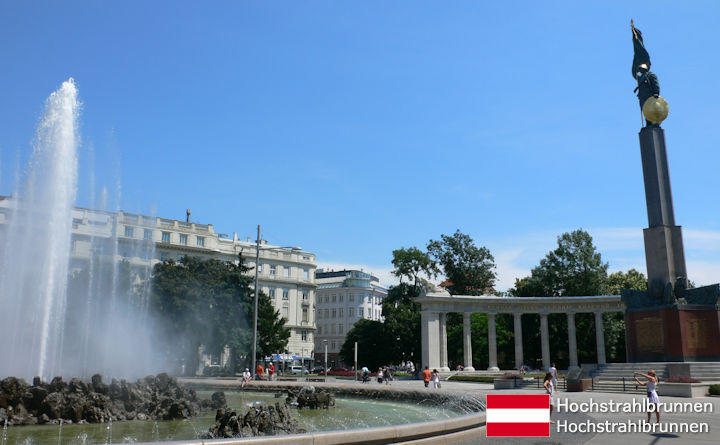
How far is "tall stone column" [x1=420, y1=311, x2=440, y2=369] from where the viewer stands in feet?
170

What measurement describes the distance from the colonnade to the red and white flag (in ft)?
127

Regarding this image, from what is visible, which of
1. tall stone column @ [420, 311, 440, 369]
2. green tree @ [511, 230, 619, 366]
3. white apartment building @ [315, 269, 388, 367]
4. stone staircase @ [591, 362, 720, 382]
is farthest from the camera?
white apartment building @ [315, 269, 388, 367]

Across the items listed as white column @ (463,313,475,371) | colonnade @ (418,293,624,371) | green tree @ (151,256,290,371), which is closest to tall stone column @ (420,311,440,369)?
colonnade @ (418,293,624,371)

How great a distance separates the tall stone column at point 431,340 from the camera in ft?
170

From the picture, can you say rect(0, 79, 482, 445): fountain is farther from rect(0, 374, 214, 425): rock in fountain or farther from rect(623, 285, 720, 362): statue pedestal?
rect(623, 285, 720, 362): statue pedestal

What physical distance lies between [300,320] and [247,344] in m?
43.0

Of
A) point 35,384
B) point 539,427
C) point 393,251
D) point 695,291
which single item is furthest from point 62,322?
point 393,251

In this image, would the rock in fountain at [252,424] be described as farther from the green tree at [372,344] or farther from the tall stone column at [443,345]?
the green tree at [372,344]

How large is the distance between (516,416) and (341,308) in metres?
110

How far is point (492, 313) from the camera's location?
5650 cm

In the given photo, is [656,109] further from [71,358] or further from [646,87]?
[71,358]

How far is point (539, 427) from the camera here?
13.3 meters

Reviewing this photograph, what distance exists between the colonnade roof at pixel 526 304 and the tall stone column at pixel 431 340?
105 centimetres

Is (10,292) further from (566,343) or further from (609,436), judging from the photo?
(566,343)
